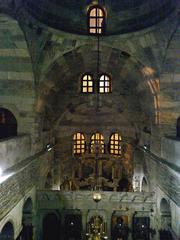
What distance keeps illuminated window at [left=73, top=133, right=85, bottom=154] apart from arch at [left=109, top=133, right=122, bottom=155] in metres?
1.75

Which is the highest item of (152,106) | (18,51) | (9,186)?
(18,51)

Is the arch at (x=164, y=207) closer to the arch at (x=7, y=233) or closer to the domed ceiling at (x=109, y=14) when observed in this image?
the arch at (x=7, y=233)

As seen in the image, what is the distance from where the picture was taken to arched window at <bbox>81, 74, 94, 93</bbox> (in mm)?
16062

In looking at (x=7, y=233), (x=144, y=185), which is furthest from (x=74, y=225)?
(x=144, y=185)

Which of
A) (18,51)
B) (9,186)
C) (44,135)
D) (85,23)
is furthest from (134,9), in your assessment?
(9,186)

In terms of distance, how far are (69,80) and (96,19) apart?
13.7 ft

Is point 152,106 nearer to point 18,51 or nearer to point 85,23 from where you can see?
point 85,23

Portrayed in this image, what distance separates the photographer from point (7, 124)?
1323 centimetres

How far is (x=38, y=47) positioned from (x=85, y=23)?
7.31ft

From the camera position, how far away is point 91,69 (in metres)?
14.9

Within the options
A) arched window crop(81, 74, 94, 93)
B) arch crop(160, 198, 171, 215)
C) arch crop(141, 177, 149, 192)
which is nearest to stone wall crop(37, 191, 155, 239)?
arch crop(160, 198, 171, 215)

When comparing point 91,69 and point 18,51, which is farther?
point 91,69

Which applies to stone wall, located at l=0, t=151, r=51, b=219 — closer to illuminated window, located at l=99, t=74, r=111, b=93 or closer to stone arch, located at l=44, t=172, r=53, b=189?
stone arch, located at l=44, t=172, r=53, b=189

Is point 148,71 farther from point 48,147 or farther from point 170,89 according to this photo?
point 48,147
